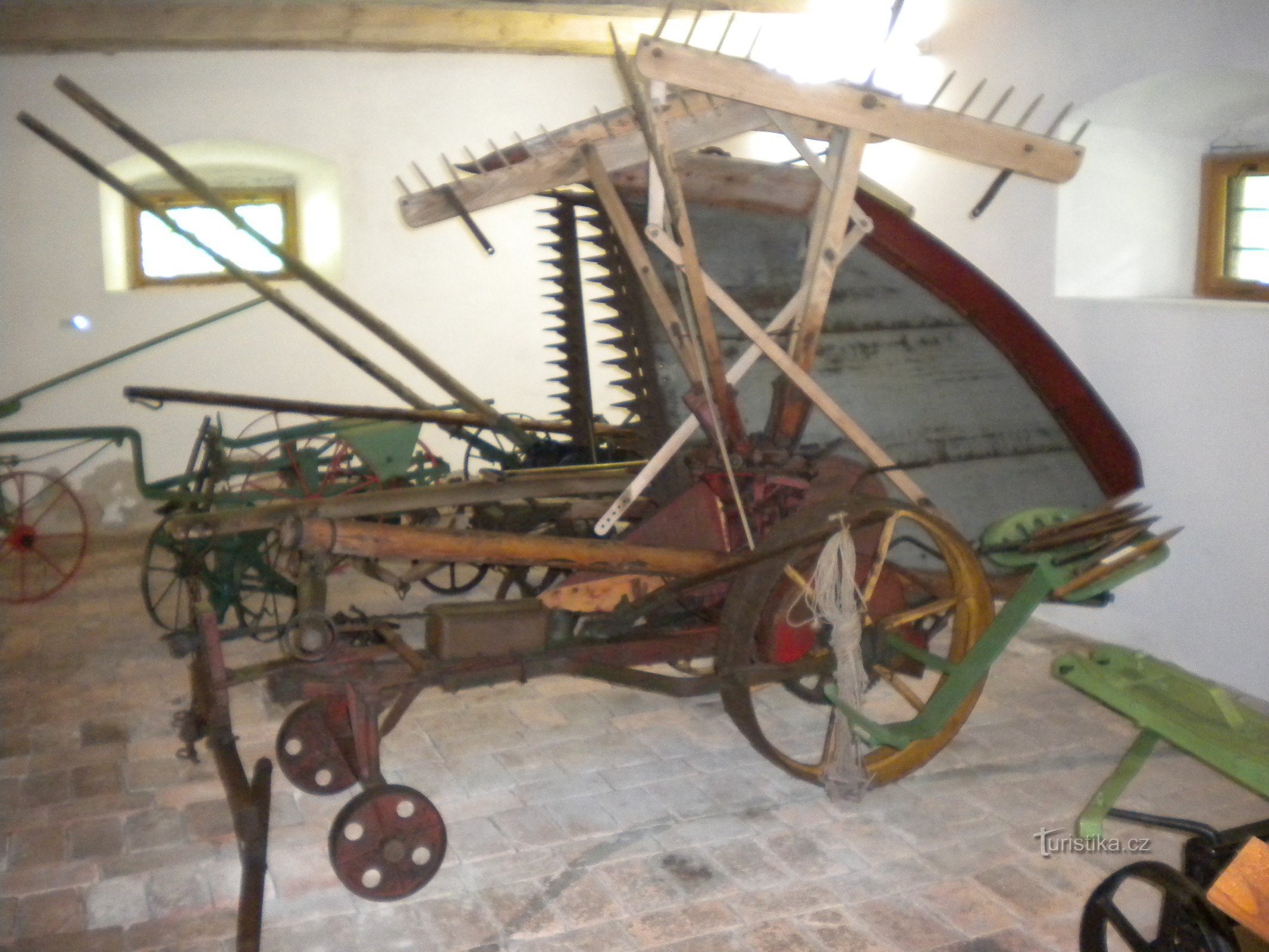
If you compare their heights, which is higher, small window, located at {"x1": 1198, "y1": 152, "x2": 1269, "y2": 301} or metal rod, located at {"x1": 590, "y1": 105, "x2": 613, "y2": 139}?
metal rod, located at {"x1": 590, "y1": 105, "x2": 613, "y2": 139}

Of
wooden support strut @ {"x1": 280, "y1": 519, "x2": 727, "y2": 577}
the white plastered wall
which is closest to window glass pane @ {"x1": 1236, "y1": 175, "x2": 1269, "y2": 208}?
the white plastered wall

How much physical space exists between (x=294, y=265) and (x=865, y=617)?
244 centimetres

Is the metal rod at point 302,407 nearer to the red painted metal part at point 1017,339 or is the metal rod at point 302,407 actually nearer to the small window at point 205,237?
the red painted metal part at point 1017,339

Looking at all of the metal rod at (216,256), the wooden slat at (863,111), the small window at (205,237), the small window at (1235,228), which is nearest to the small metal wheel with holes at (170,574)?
the metal rod at (216,256)

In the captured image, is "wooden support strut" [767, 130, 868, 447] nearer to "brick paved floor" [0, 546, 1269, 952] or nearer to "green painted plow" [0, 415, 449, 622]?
"brick paved floor" [0, 546, 1269, 952]

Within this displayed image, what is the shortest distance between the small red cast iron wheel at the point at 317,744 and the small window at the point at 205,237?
4.73 m

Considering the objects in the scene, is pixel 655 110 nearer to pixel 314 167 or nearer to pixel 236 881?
pixel 236 881

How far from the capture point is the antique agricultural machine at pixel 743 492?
3.28 metres

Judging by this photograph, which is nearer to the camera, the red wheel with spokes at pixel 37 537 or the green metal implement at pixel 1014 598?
the green metal implement at pixel 1014 598

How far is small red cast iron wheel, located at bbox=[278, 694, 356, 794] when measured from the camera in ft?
11.7

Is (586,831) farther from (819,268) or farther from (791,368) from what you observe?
(819,268)

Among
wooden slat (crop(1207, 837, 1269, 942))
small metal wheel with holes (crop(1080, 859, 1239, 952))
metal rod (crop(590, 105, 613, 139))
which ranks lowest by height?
small metal wheel with holes (crop(1080, 859, 1239, 952))

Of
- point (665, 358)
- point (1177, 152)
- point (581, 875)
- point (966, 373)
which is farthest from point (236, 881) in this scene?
point (1177, 152)

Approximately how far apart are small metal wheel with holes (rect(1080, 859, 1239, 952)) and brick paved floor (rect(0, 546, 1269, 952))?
20.0 inches
